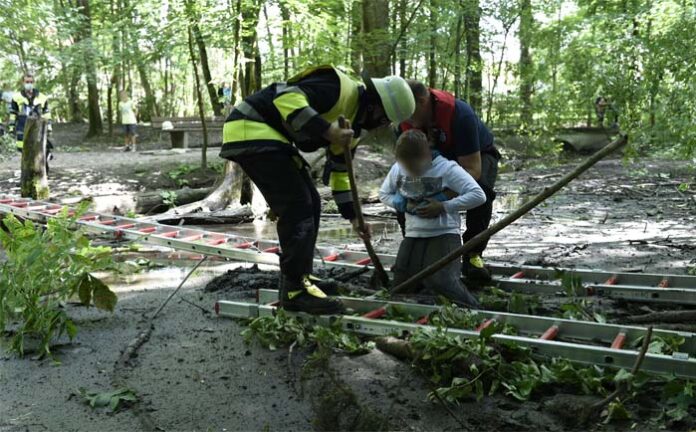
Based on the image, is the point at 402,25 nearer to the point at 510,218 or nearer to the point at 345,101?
the point at 345,101

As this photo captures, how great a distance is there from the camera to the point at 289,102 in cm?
395

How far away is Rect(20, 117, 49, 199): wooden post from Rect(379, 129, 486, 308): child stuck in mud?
7.92 m

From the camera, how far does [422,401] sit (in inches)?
126

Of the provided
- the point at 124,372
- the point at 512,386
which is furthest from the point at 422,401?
the point at 124,372

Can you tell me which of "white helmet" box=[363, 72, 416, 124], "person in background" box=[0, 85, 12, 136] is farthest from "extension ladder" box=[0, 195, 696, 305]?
"person in background" box=[0, 85, 12, 136]

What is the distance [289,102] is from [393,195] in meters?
1.36

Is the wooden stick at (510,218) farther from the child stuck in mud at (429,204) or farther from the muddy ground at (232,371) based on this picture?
the muddy ground at (232,371)

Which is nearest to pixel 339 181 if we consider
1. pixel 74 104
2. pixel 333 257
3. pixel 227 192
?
pixel 333 257

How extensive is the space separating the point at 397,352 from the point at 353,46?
10.4 metres

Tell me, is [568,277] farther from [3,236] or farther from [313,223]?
[3,236]

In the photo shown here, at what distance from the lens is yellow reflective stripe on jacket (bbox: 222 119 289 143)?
423 centimetres

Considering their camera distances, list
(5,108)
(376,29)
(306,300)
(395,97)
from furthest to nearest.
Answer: (5,108) → (376,29) → (306,300) → (395,97)

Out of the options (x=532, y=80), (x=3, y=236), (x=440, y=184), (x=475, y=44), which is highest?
(x=475, y=44)

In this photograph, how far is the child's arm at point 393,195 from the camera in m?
4.88
